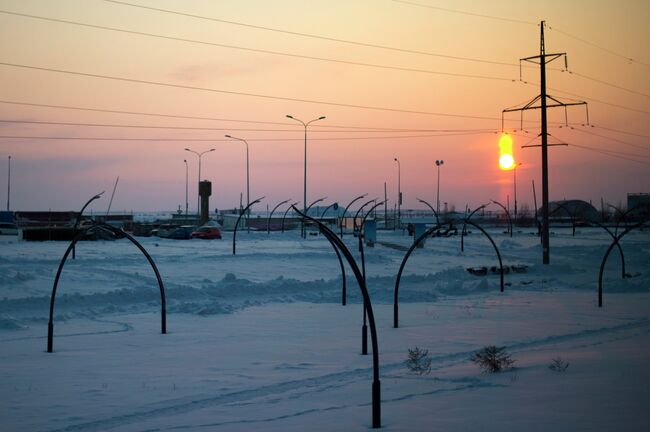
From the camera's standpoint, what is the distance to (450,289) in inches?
1147

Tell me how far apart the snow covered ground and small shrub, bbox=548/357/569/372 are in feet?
0.55

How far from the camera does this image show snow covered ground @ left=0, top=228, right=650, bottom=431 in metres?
10.8

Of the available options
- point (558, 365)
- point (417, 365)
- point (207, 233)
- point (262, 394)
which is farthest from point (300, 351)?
point (207, 233)

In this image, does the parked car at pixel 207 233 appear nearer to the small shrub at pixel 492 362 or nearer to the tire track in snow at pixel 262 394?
the tire track in snow at pixel 262 394

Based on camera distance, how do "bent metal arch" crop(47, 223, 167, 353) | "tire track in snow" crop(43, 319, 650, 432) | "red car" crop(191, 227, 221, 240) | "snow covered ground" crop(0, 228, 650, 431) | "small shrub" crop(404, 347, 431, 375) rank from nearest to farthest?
"tire track in snow" crop(43, 319, 650, 432) < "snow covered ground" crop(0, 228, 650, 431) < "small shrub" crop(404, 347, 431, 375) < "bent metal arch" crop(47, 223, 167, 353) < "red car" crop(191, 227, 221, 240)

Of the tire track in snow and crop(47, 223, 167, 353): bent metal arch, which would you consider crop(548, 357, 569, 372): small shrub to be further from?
crop(47, 223, 167, 353): bent metal arch

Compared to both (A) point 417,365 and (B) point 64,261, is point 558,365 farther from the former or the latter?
(B) point 64,261

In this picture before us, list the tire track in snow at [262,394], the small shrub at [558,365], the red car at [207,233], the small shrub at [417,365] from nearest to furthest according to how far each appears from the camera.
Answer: the tire track in snow at [262,394] < the small shrub at [558,365] < the small shrub at [417,365] < the red car at [207,233]

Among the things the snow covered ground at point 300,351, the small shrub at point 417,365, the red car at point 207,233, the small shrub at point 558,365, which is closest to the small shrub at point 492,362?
the snow covered ground at point 300,351

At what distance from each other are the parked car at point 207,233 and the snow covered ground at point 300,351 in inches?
1045

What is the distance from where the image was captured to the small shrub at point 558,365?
44.7 feet

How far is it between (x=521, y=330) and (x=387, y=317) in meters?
4.16

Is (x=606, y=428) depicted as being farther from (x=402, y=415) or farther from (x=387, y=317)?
(x=387, y=317)

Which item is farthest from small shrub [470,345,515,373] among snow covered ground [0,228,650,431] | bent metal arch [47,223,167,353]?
bent metal arch [47,223,167,353]
